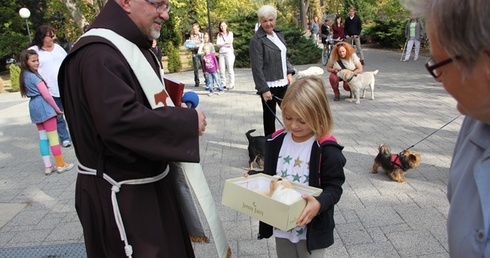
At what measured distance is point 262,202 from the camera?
1.75 metres

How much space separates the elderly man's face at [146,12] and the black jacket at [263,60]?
3209 mm

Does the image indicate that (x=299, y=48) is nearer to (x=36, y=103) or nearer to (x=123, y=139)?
(x=36, y=103)

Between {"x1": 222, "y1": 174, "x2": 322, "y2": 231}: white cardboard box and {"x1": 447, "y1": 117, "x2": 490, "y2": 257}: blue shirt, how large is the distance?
684 mm

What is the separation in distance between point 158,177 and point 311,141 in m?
0.87

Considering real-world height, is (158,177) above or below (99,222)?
above

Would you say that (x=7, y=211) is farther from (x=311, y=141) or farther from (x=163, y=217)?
(x=311, y=141)

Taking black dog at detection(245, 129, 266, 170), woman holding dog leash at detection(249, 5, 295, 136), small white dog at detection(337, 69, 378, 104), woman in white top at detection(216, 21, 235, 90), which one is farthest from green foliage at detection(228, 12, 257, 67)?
black dog at detection(245, 129, 266, 170)

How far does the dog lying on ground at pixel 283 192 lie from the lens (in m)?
1.76

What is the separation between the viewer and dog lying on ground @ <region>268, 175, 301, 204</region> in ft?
5.77

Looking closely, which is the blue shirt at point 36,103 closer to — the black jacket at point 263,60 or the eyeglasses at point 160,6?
the black jacket at point 263,60

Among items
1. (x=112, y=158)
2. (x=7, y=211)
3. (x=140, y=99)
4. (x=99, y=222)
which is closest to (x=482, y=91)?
(x=140, y=99)

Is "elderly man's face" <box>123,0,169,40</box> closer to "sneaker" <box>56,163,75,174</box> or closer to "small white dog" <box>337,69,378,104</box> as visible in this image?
"sneaker" <box>56,163,75,174</box>

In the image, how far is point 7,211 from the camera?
432cm

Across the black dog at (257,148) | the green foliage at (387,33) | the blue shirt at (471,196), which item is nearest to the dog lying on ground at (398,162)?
the black dog at (257,148)
